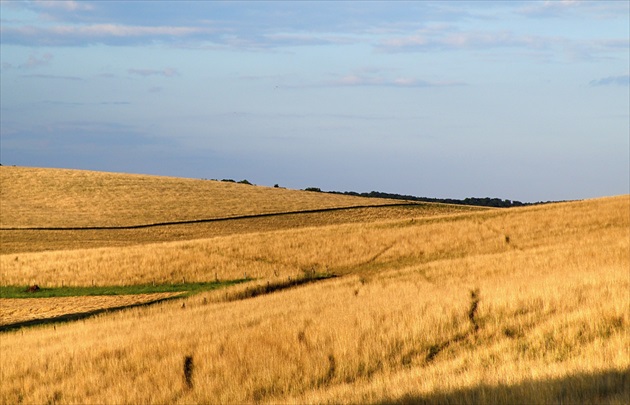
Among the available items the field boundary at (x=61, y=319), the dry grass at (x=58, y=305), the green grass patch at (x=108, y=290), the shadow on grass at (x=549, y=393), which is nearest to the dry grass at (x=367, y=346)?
the shadow on grass at (x=549, y=393)

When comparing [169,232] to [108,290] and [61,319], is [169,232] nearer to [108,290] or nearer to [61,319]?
[108,290]

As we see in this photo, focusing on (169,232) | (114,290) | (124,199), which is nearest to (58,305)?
(114,290)

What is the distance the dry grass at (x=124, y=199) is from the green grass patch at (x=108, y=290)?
28767 mm

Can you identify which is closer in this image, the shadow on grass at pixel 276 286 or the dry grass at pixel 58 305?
the dry grass at pixel 58 305

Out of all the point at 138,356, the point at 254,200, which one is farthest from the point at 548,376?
the point at 254,200

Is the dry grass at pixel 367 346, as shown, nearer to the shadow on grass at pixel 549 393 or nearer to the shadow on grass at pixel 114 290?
the shadow on grass at pixel 549 393

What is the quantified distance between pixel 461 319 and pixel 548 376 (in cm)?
688

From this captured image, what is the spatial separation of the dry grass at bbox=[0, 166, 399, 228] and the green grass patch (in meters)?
28.8

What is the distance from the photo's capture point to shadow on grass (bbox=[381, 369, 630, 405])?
7789 millimetres

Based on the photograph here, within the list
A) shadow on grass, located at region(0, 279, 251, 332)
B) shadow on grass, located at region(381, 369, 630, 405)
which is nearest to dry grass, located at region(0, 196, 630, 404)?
shadow on grass, located at region(381, 369, 630, 405)

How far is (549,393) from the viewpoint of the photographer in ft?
26.0

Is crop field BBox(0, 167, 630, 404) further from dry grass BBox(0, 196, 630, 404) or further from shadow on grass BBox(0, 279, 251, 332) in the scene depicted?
shadow on grass BBox(0, 279, 251, 332)

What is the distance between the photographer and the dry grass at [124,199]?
67.3 meters

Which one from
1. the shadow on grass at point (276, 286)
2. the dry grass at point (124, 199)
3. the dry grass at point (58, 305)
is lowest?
the dry grass at point (58, 305)
